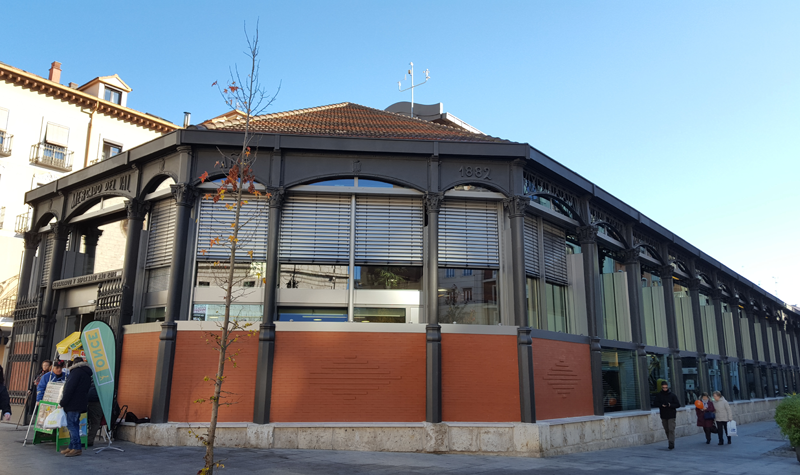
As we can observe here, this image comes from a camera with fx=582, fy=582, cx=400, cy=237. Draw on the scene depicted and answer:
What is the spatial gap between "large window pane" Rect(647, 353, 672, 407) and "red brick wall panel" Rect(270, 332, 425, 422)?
9163 mm

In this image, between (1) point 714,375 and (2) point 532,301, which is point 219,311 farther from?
(1) point 714,375

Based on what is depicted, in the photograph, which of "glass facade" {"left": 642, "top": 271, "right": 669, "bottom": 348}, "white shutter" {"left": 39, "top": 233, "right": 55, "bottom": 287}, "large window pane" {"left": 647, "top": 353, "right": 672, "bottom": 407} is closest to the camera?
"white shutter" {"left": 39, "top": 233, "right": 55, "bottom": 287}

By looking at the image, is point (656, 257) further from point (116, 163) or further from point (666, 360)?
point (116, 163)

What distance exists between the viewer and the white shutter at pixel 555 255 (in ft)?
47.9

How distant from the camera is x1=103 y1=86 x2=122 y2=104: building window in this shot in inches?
1288

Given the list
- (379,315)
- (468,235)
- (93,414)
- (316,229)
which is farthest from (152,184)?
(468,235)

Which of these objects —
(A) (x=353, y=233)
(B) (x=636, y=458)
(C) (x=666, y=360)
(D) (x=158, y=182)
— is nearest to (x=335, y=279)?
(A) (x=353, y=233)


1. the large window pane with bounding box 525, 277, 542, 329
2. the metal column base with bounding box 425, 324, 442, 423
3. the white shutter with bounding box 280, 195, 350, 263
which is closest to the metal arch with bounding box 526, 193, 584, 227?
the large window pane with bounding box 525, 277, 542, 329

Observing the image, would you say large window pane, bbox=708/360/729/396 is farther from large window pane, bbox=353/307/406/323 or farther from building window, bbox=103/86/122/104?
building window, bbox=103/86/122/104

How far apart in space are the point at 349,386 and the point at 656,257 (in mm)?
13692

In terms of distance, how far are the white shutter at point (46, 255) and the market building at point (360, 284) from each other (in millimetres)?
1534

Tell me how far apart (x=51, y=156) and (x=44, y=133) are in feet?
3.79

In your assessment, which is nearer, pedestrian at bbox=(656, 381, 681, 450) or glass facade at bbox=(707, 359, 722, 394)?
pedestrian at bbox=(656, 381, 681, 450)

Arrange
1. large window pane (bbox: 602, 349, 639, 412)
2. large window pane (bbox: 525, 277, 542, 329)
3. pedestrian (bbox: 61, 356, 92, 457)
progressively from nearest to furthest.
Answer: pedestrian (bbox: 61, 356, 92, 457), large window pane (bbox: 525, 277, 542, 329), large window pane (bbox: 602, 349, 639, 412)
